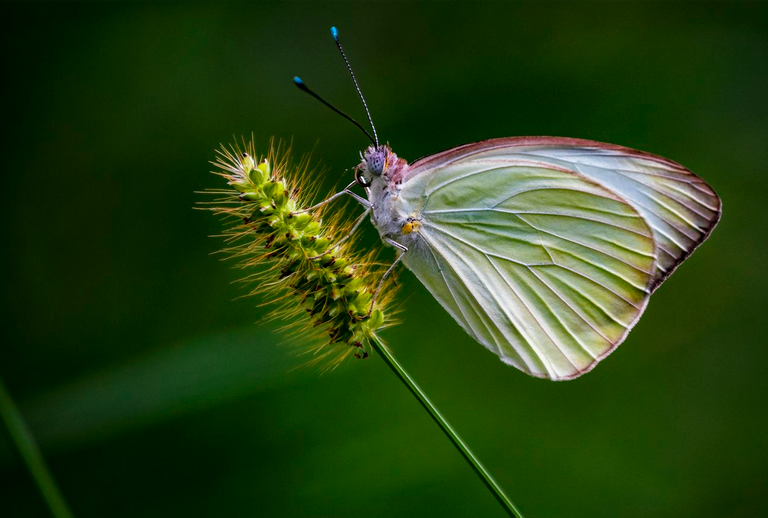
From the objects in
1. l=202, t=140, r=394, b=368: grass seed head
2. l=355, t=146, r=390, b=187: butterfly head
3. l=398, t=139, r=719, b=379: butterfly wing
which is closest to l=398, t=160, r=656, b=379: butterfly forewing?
l=398, t=139, r=719, b=379: butterfly wing

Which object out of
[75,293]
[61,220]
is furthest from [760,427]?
[61,220]

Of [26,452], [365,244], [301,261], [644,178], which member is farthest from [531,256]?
[26,452]

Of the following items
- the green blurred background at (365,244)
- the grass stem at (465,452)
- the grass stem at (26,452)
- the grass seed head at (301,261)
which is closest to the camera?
the grass stem at (465,452)

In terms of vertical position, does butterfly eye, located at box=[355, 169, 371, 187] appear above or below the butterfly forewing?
above

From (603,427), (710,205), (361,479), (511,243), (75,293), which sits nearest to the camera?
(710,205)

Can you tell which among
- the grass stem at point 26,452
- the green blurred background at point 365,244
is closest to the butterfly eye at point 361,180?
the green blurred background at point 365,244

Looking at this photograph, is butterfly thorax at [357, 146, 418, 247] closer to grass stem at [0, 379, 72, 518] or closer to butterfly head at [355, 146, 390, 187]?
butterfly head at [355, 146, 390, 187]

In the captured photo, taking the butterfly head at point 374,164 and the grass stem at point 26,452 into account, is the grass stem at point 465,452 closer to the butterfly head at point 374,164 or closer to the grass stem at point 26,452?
the butterfly head at point 374,164

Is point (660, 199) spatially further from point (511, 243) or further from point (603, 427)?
point (603, 427)
